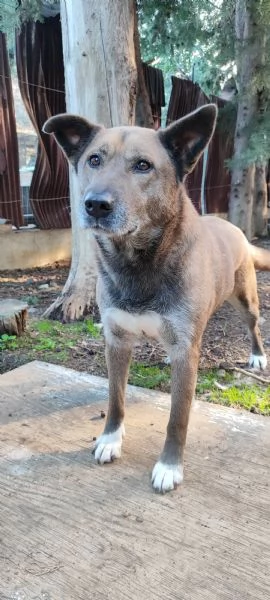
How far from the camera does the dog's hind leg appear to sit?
3.14m

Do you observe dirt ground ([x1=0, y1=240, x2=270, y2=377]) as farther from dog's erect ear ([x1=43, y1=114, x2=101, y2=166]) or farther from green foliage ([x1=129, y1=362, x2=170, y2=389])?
dog's erect ear ([x1=43, y1=114, x2=101, y2=166])

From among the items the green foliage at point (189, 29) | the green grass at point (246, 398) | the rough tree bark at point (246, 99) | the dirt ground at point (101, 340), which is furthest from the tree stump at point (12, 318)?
the green foliage at point (189, 29)

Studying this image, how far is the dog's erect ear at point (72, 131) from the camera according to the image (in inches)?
78.2

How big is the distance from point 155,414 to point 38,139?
178 inches

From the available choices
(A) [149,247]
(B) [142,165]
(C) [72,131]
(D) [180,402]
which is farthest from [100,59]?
(D) [180,402]

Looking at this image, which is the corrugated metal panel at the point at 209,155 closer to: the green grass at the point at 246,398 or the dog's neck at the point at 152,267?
the green grass at the point at 246,398

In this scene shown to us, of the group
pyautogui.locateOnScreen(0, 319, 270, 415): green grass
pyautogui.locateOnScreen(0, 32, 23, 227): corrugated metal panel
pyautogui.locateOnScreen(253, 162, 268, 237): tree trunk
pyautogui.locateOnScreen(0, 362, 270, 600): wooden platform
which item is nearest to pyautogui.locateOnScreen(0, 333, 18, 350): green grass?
pyautogui.locateOnScreen(0, 319, 270, 415): green grass

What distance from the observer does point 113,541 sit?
1568 millimetres

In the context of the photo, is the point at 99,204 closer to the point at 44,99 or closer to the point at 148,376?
the point at 148,376

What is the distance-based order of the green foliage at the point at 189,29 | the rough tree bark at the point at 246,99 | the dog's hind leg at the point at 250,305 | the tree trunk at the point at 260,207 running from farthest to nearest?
the tree trunk at the point at 260,207 < the rough tree bark at the point at 246,99 < the green foliage at the point at 189,29 < the dog's hind leg at the point at 250,305

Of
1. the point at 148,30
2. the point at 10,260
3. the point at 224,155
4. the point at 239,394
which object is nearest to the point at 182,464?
the point at 239,394

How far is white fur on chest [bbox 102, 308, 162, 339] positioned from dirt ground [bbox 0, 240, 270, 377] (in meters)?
1.35

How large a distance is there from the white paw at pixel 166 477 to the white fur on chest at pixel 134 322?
532 mm

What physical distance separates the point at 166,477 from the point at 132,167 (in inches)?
47.1
